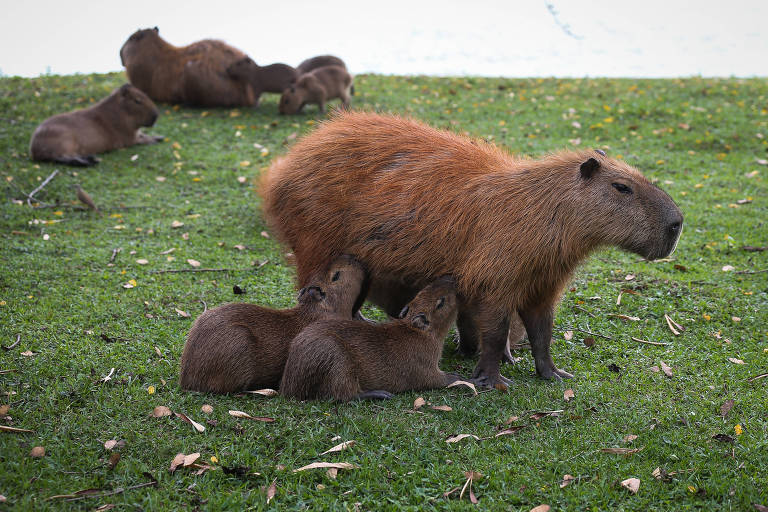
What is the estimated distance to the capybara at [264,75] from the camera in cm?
1030

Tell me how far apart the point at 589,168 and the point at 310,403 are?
6.61ft

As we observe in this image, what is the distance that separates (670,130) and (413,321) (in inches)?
282

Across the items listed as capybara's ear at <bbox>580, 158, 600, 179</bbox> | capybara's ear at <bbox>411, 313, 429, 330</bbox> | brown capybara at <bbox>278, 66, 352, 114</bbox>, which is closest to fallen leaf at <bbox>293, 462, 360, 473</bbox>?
capybara's ear at <bbox>411, 313, 429, 330</bbox>

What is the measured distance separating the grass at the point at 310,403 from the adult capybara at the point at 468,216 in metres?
0.56

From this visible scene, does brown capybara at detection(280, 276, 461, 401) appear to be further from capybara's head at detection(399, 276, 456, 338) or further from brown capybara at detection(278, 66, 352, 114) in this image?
brown capybara at detection(278, 66, 352, 114)

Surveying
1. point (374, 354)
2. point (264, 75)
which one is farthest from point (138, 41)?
point (374, 354)

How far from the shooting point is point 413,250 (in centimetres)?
426

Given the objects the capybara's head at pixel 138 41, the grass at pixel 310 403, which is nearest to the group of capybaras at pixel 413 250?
the grass at pixel 310 403

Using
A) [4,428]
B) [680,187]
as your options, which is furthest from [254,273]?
[680,187]

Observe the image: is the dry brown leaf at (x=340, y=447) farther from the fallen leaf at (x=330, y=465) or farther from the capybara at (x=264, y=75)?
the capybara at (x=264, y=75)

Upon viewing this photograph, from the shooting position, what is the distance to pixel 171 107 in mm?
10781

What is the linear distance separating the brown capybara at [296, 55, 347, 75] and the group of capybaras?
234 inches

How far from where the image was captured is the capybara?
33.8 feet

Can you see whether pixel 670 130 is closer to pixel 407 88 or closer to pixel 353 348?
pixel 407 88
